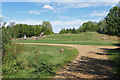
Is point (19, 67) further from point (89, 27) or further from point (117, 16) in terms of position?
point (89, 27)

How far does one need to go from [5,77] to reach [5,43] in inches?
121

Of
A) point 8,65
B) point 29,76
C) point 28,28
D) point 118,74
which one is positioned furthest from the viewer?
point 28,28

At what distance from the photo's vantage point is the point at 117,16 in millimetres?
14977

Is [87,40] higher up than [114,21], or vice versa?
[114,21]

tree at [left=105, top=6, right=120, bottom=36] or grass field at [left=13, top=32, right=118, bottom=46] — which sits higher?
tree at [left=105, top=6, right=120, bottom=36]

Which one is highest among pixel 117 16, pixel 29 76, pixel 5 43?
pixel 117 16

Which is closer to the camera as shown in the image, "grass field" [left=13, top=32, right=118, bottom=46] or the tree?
the tree

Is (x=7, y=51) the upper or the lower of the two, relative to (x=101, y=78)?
upper

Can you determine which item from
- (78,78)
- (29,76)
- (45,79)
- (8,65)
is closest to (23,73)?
(29,76)

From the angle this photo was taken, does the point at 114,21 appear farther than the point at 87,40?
No

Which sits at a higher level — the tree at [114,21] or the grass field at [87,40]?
the tree at [114,21]

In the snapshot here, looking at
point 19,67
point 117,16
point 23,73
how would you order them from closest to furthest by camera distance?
1. point 23,73
2. point 19,67
3. point 117,16

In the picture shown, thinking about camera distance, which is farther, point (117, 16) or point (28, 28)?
point (28, 28)

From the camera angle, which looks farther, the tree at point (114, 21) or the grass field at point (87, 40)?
the grass field at point (87, 40)
